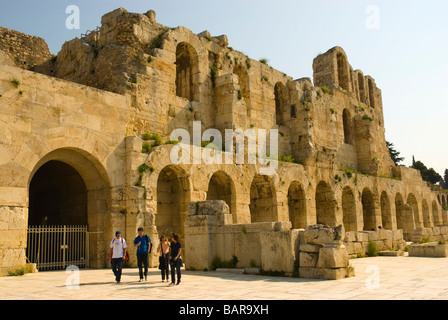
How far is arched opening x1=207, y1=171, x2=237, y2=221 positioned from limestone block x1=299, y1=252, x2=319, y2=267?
7.20 metres

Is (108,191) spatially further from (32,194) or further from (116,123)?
(32,194)

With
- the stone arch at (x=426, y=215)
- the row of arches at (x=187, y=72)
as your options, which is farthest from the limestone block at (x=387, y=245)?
the stone arch at (x=426, y=215)

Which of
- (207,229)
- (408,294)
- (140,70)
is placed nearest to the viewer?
(408,294)

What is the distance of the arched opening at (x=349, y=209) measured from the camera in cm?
2525

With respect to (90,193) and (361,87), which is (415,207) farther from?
(90,193)

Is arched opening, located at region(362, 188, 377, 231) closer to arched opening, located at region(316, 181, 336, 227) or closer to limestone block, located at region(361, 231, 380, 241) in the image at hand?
arched opening, located at region(316, 181, 336, 227)

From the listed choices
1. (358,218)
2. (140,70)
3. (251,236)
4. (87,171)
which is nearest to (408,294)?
(251,236)

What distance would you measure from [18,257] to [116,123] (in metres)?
5.18

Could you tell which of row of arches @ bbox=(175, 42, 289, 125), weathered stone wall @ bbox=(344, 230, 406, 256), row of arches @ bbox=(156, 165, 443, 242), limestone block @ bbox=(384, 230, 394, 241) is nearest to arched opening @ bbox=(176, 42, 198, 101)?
row of arches @ bbox=(175, 42, 289, 125)

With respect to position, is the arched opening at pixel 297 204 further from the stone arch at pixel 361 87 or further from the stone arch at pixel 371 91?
the stone arch at pixel 371 91

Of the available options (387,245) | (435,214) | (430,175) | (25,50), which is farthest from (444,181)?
(25,50)

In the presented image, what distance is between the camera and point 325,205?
78.3 feet

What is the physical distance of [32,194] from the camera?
17.5 meters
